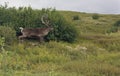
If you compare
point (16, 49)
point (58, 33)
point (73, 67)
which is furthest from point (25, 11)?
point (73, 67)

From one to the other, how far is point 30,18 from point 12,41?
3.60 metres

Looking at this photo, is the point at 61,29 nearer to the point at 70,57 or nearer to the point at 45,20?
the point at 45,20

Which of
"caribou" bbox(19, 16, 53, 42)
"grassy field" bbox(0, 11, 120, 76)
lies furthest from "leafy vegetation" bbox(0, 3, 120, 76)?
"caribou" bbox(19, 16, 53, 42)

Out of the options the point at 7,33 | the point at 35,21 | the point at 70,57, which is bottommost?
the point at 70,57

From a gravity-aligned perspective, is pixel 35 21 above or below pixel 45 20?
below

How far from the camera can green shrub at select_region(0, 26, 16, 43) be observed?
27.0 metres

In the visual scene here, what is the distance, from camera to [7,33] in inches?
1066

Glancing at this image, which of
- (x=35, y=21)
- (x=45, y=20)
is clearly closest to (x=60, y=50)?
(x=45, y=20)

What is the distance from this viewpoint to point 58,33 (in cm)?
3034

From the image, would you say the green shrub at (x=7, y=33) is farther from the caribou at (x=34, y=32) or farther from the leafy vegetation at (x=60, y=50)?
the caribou at (x=34, y=32)

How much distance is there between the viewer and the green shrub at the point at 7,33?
2703 cm

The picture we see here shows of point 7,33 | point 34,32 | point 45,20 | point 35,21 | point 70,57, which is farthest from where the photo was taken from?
point 35,21

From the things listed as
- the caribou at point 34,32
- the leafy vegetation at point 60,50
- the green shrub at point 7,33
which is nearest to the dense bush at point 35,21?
the leafy vegetation at point 60,50

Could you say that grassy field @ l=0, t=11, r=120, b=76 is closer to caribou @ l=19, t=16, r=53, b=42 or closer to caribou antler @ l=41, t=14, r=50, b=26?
caribou @ l=19, t=16, r=53, b=42
